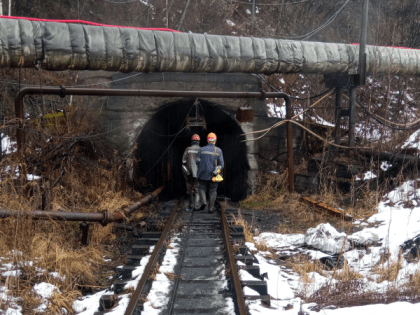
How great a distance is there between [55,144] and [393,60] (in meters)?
9.50

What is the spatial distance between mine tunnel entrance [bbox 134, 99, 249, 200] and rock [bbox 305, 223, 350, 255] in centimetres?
537

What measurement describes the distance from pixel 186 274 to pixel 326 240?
8.41ft

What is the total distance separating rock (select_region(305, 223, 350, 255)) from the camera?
6500 mm

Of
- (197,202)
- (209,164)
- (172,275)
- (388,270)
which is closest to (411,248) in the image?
(388,270)

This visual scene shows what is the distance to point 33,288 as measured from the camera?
4.91 metres

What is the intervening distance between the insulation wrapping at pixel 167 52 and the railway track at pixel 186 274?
3969 millimetres

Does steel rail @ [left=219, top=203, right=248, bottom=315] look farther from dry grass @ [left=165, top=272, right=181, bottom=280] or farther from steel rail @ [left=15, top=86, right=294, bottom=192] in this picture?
steel rail @ [left=15, top=86, right=294, bottom=192]

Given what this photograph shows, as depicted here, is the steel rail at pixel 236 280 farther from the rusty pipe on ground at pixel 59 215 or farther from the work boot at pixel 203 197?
the work boot at pixel 203 197

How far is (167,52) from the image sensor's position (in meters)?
9.33

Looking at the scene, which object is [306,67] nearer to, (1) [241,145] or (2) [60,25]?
(1) [241,145]

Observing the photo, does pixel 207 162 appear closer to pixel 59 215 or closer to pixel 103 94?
pixel 103 94

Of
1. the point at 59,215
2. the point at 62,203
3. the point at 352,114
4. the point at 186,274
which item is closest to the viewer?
the point at 186,274

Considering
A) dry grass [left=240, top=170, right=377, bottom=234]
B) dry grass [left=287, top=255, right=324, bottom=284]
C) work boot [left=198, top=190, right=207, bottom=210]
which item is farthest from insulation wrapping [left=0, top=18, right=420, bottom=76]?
dry grass [left=287, top=255, right=324, bottom=284]

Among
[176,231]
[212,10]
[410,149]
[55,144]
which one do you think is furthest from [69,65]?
[212,10]
